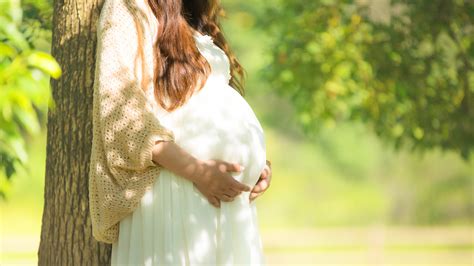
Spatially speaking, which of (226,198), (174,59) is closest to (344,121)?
(174,59)

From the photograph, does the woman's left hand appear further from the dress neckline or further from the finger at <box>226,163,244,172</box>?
the dress neckline

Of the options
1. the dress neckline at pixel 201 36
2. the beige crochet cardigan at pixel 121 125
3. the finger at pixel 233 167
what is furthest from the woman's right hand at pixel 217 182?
the dress neckline at pixel 201 36

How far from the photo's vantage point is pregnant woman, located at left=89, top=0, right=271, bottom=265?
2.83 meters

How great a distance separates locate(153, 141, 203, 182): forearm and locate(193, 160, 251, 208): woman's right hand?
13 mm

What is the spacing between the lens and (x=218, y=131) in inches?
115

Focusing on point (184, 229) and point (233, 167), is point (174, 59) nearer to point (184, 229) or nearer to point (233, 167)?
point (233, 167)

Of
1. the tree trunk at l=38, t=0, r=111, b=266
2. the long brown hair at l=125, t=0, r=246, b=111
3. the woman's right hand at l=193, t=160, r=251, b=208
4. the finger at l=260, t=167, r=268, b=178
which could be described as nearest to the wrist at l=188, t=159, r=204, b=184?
the woman's right hand at l=193, t=160, r=251, b=208

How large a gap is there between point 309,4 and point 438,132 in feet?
4.88

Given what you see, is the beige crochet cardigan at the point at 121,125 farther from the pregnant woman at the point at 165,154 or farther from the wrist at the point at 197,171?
the wrist at the point at 197,171

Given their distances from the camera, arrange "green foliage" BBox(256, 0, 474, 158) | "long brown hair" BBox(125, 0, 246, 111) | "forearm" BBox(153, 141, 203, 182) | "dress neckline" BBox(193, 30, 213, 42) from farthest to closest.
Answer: "green foliage" BBox(256, 0, 474, 158)
"dress neckline" BBox(193, 30, 213, 42)
"long brown hair" BBox(125, 0, 246, 111)
"forearm" BBox(153, 141, 203, 182)

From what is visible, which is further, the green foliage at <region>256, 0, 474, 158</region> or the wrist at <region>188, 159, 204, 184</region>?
the green foliage at <region>256, 0, 474, 158</region>

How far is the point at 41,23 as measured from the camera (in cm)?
429

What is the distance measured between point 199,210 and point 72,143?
772 millimetres

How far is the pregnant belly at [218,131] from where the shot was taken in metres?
2.90
